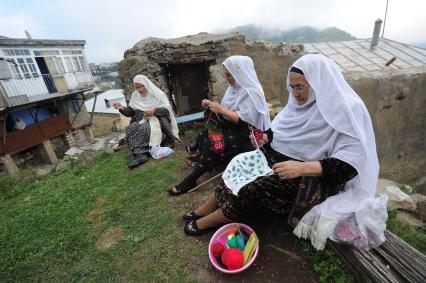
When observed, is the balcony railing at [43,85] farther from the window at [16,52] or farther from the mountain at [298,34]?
the mountain at [298,34]

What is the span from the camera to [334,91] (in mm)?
1663

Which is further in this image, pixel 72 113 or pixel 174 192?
pixel 72 113

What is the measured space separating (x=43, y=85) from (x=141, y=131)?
41.4ft

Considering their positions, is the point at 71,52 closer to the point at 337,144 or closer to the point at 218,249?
the point at 218,249

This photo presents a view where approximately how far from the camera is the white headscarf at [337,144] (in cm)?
162

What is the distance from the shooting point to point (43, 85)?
13484 millimetres

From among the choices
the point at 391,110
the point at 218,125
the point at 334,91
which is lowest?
the point at 391,110

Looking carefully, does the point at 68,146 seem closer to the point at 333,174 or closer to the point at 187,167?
the point at 187,167

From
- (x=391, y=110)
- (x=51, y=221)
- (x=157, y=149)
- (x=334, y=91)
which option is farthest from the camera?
(x=391, y=110)

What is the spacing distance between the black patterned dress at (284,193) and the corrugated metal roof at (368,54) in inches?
333

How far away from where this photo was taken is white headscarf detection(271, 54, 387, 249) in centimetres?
162

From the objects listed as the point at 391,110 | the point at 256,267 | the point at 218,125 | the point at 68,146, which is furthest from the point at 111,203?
the point at 68,146

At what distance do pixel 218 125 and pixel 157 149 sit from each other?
1.80 meters

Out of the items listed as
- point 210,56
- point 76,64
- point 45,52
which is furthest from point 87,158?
point 76,64
